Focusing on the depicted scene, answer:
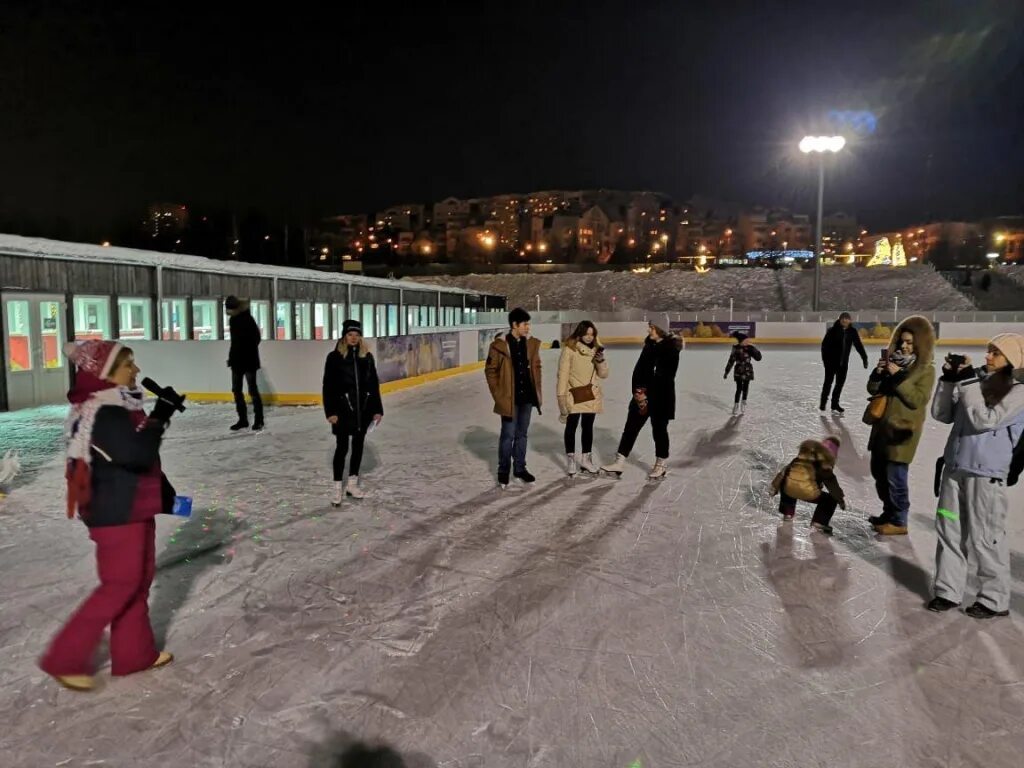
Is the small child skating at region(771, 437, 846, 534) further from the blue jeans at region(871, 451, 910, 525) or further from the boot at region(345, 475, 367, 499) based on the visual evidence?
the boot at region(345, 475, 367, 499)

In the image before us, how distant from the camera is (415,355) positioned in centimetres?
1486

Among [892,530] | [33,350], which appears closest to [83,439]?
[892,530]

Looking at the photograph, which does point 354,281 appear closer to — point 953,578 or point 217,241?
point 953,578

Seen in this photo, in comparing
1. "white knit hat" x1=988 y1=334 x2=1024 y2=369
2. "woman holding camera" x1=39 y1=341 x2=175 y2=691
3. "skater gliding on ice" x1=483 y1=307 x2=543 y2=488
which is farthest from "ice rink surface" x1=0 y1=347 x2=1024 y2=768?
"white knit hat" x1=988 y1=334 x2=1024 y2=369

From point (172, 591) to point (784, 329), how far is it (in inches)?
1207

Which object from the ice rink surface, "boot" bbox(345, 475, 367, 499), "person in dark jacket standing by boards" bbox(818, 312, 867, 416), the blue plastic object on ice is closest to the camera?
the ice rink surface

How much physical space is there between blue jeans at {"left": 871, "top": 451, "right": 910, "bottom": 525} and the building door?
12.3 m

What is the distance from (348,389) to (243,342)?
421 centimetres

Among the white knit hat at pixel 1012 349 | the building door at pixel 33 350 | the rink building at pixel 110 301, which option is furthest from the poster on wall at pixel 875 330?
the white knit hat at pixel 1012 349

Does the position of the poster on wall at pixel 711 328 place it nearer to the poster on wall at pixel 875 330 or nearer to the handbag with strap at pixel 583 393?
the poster on wall at pixel 875 330

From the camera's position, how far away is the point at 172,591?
3.96m

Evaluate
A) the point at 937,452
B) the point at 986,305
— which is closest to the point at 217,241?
the point at 986,305

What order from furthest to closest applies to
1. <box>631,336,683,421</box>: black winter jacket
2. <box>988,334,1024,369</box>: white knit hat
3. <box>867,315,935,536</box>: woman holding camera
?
<box>631,336,683,421</box>: black winter jacket < <box>867,315,935,536</box>: woman holding camera < <box>988,334,1024,369</box>: white knit hat

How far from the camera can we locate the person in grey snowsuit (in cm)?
341
